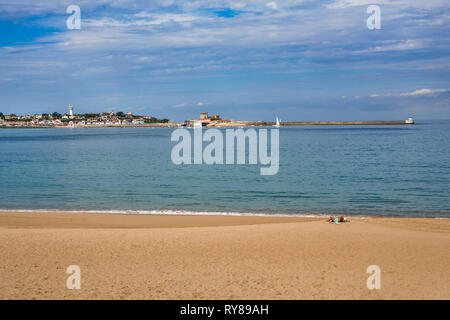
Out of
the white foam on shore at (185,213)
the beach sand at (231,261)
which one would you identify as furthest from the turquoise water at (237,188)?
the beach sand at (231,261)

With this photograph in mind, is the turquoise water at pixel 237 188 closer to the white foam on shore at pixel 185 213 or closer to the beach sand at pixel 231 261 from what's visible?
the white foam on shore at pixel 185 213

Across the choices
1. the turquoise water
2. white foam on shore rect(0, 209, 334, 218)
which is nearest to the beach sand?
white foam on shore rect(0, 209, 334, 218)

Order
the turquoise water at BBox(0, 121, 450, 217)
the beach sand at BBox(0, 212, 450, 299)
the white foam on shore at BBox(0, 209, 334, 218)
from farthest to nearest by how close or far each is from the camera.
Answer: the turquoise water at BBox(0, 121, 450, 217)
the white foam on shore at BBox(0, 209, 334, 218)
the beach sand at BBox(0, 212, 450, 299)

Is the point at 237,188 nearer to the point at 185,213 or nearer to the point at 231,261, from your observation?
the point at 185,213

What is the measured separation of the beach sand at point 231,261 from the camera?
8289 millimetres

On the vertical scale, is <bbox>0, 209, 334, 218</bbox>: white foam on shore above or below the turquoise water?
below

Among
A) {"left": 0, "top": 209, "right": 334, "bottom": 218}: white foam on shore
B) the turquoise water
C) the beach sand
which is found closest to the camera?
the beach sand

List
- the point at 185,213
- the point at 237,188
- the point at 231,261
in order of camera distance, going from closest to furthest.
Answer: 1. the point at 231,261
2. the point at 185,213
3. the point at 237,188

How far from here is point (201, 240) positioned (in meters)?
12.5

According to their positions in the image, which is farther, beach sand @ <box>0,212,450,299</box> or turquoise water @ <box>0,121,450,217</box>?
turquoise water @ <box>0,121,450,217</box>

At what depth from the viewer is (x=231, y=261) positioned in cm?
1033

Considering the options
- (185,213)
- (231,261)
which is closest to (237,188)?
(185,213)

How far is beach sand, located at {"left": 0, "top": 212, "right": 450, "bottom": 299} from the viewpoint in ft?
27.2

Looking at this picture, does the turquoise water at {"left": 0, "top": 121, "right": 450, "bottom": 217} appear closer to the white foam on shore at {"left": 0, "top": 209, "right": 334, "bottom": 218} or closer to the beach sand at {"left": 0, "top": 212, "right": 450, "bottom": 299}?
the white foam on shore at {"left": 0, "top": 209, "right": 334, "bottom": 218}
